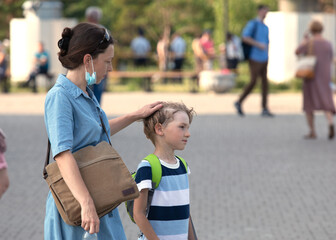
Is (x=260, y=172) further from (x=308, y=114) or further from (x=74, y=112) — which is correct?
(x=74, y=112)

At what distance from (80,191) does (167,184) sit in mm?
614

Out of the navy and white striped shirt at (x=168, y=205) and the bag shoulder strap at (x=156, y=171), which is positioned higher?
the bag shoulder strap at (x=156, y=171)

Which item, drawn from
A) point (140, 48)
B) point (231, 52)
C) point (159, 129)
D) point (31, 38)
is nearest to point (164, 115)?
point (159, 129)

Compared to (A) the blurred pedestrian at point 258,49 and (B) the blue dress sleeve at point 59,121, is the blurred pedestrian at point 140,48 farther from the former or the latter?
(B) the blue dress sleeve at point 59,121

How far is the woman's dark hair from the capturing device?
3264 millimetres

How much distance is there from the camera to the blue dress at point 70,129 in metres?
3.15

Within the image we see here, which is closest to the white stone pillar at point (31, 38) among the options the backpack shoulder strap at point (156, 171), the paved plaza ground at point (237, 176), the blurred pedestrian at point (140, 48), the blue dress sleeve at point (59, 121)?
the blurred pedestrian at point (140, 48)

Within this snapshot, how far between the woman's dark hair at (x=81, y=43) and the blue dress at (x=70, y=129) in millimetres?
91

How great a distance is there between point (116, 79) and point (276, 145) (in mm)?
17328

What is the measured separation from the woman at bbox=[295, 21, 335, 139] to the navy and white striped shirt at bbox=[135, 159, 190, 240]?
8378 mm

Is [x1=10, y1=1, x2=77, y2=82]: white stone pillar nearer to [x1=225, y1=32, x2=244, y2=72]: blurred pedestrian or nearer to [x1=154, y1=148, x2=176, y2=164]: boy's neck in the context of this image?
[x1=225, y1=32, x2=244, y2=72]: blurred pedestrian

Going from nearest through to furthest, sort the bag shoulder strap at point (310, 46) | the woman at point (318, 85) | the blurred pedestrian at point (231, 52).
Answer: the woman at point (318, 85) < the bag shoulder strap at point (310, 46) < the blurred pedestrian at point (231, 52)

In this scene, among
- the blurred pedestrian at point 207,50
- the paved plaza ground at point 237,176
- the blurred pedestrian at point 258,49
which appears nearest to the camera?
the paved plaza ground at point 237,176

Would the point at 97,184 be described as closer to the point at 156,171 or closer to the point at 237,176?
the point at 156,171
